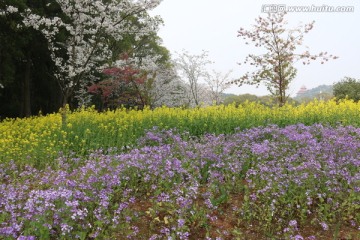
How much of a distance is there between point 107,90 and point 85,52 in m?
6.43

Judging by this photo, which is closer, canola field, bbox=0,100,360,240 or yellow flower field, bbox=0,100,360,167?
canola field, bbox=0,100,360,240

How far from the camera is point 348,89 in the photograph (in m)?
31.7

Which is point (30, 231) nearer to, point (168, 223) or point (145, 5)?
point (168, 223)

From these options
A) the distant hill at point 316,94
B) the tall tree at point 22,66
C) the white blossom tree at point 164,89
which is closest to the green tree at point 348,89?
the distant hill at point 316,94

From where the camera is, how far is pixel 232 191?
641 centimetres

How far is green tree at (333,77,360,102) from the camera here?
30.7 m

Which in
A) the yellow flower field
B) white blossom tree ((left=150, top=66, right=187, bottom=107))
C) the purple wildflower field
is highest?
white blossom tree ((left=150, top=66, right=187, bottom=107))

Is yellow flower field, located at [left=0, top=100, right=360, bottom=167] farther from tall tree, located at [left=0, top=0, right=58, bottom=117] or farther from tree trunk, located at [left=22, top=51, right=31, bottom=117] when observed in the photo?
tree trunk, located at [left=22, top=51, right=31, bottom=117]

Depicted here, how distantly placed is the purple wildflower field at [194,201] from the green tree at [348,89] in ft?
84.4

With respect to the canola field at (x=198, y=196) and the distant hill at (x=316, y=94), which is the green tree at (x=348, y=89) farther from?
the canola field at (x=198, y=196)

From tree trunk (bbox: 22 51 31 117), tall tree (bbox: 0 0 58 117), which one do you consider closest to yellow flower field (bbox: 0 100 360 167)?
tall tree (bbox: 0 0 58 117)

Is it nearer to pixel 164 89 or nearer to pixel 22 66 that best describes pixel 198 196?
pixel 22 66

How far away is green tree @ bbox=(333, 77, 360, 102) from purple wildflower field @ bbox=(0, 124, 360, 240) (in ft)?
84.4

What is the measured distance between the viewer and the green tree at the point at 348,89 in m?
30.7
